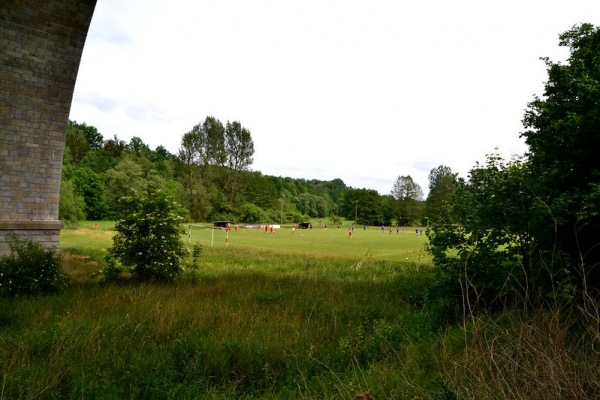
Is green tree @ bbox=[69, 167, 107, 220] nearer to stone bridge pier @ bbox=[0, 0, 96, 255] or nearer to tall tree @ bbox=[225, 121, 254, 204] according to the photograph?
tall tree @ bbox=[225, 121, 254, 204]

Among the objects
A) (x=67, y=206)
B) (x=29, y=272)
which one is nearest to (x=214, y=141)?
(x=67, y=206)

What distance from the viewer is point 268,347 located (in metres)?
4.51

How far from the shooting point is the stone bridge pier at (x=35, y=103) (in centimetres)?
820

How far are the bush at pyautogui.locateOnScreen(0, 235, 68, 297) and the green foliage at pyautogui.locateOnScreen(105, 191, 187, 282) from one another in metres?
1.17

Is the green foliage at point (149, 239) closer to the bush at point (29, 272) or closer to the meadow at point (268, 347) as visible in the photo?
the meadow at point (268, 347)

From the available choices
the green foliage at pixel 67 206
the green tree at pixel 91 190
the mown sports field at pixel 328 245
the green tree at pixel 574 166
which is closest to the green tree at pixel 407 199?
the mown sports field at pixel 328 245

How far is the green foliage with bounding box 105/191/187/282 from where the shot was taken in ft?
27.8

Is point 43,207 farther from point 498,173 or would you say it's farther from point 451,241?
point 498,173

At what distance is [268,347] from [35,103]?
804 cm

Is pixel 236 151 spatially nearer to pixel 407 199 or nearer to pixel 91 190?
pixel 91 190

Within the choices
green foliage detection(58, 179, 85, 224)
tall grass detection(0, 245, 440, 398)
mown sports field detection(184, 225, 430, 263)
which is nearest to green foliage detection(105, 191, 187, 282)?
tall grass detection(0, 245, 440, 398)

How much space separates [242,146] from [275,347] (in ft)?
171

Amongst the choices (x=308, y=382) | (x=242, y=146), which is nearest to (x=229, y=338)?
(x=308, y=382)

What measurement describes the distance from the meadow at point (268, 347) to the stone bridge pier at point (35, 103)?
2377 millimetres
